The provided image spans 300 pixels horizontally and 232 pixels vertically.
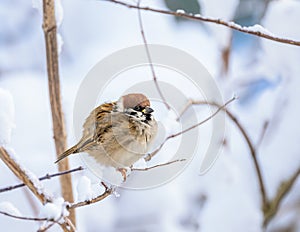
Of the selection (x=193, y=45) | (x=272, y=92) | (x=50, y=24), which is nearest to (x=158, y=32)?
(x=193, y=45)

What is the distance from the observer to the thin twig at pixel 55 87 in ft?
3.37

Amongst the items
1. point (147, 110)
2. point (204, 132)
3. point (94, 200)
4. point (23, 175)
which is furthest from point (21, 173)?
point (204, 132)

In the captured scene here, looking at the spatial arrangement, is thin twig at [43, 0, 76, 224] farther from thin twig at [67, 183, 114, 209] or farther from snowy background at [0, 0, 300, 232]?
thin twig at [67, 183, 114, 209]

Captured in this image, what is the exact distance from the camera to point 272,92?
162 centimetres

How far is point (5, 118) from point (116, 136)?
7.9 inches

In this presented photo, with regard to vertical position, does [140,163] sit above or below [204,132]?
below

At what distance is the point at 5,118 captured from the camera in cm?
82

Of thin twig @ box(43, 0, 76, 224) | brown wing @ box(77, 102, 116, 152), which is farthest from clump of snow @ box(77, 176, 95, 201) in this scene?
thin twig @ box(43, 0, 76, 224)

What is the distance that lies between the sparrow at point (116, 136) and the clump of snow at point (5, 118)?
13 cm

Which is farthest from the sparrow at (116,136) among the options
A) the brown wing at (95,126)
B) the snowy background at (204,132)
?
the snowy background at (204,132)

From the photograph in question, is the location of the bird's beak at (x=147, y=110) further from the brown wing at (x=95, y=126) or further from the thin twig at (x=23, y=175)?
the thin twig at (x=23, y=175)

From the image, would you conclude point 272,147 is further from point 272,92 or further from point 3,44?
point 3,44

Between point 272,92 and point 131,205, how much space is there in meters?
0.55

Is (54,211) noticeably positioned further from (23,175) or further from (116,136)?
(116,136)
